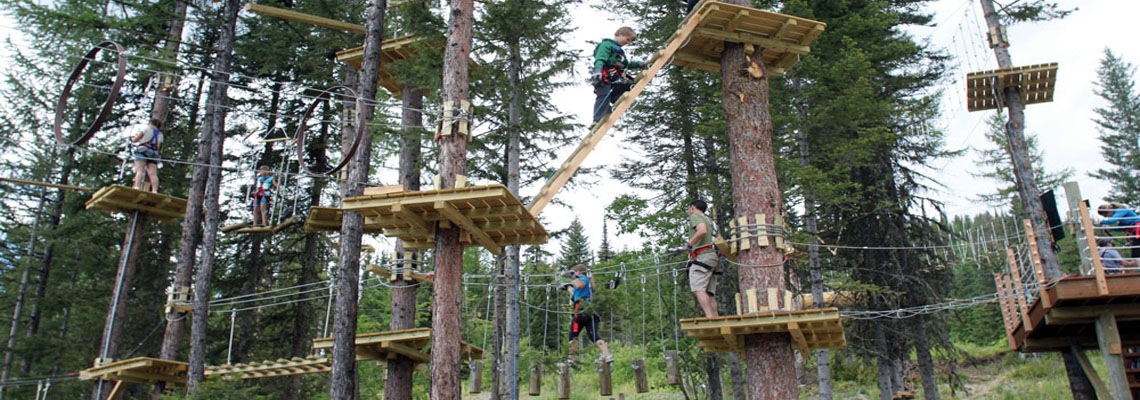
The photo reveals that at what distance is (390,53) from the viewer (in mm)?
12070

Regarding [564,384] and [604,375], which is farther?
[564,384]

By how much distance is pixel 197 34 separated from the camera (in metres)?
18.7

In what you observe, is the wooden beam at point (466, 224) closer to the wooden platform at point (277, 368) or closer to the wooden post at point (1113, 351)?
the wooden platform at point (277, 368)

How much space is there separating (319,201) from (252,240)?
2.24 metres

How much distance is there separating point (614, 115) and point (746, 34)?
2009 mm

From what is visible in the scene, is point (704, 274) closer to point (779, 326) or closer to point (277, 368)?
point (779, 326)

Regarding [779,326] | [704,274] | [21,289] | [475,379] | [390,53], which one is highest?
[390,53]

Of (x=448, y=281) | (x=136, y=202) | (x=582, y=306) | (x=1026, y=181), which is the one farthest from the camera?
(x=136, y=202)

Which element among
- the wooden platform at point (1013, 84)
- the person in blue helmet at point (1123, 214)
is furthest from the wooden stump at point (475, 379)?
the wooden platform at point (1013, 84)

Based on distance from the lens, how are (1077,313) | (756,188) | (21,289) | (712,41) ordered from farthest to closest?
(21,289) < (1077,313) < (712,41) < (756,188)

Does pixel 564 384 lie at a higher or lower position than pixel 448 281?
lower

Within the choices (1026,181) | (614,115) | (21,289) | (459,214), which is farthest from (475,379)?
(21,289)

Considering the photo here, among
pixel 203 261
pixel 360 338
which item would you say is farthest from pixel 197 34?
pixel 360 338

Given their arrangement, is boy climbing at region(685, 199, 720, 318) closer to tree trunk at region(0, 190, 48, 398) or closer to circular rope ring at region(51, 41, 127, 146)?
circular rope ring at region(51, 41, 127, 146)
